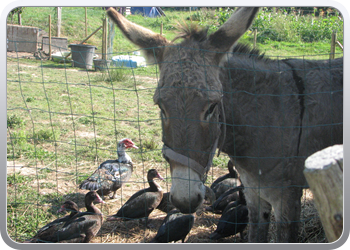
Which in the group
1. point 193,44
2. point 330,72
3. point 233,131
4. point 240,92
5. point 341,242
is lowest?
point 341,242

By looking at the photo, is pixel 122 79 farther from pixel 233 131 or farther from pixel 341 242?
pixel 341 242

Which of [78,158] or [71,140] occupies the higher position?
[71,140]

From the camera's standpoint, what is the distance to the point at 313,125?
2852 mm

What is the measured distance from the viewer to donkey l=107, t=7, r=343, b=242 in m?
2.65

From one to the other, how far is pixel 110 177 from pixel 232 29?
3.15 m

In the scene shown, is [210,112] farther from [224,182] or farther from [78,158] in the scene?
[78,158]

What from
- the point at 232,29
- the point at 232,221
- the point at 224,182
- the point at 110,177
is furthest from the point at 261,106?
the point at 110,177

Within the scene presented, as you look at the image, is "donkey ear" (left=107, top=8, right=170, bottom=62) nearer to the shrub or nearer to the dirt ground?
the dirt ground

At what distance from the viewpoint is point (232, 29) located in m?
2.61

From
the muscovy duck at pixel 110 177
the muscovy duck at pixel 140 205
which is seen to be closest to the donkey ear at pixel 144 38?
the muscovy duck at pixel 140 205

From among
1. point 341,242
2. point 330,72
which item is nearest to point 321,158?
point 341,242

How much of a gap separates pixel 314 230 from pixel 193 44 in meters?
2.96

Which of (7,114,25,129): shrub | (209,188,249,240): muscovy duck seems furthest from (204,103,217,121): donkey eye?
(7,114,25,129): shrub
